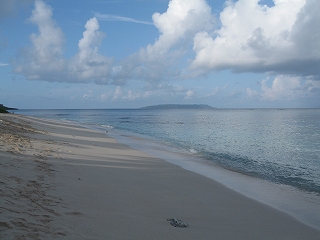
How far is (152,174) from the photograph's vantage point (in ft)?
37.9

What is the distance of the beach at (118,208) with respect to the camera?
487 centimetres

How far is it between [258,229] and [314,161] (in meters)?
14.2

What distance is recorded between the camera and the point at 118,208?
254 inches

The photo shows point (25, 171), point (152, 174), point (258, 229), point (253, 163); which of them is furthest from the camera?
point (253, 163)

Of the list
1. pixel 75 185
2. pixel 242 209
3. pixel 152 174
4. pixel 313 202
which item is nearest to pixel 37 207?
pixel 75 185

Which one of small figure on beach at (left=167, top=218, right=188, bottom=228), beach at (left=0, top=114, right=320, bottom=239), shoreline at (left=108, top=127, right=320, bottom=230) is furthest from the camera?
shoreline at (left=108, top=127, right=320, bottom=230)

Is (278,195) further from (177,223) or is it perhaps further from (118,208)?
(118,208)

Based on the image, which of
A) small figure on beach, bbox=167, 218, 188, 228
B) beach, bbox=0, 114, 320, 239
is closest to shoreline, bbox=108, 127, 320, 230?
beach, bbox=0, 114, 320, 239

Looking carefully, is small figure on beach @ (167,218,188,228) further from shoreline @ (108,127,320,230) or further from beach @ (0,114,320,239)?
shoreline @ (108,127,320,230)

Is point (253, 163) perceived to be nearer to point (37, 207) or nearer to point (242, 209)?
point (242, 209)

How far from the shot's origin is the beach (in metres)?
4.87

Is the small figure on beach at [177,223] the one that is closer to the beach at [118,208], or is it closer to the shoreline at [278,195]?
the beach at [118,208]

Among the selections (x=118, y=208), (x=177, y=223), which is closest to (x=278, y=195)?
(x=177, y=223)

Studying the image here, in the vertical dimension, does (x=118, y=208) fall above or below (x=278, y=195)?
above
